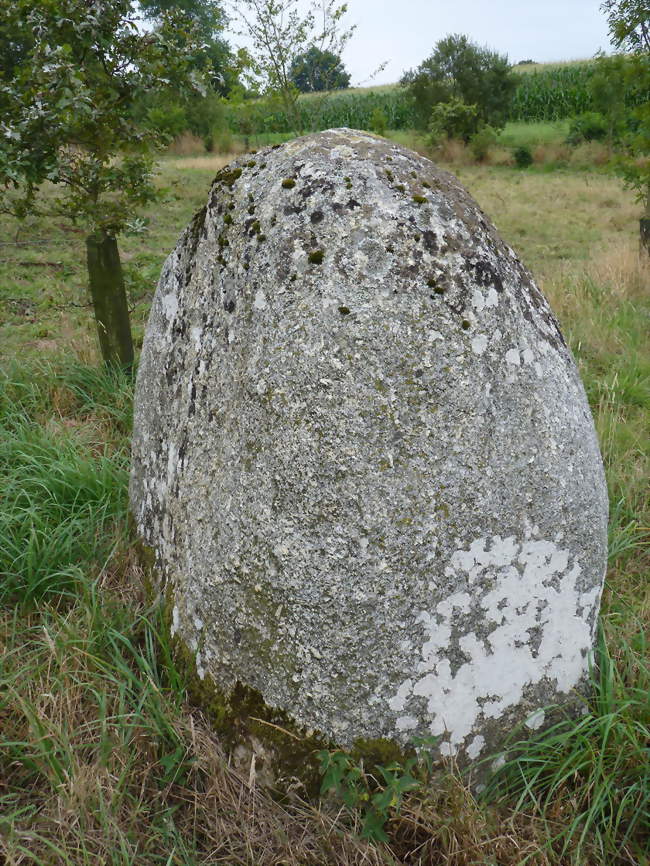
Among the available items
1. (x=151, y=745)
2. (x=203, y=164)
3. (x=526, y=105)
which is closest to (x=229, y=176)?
(x=151, y=745)

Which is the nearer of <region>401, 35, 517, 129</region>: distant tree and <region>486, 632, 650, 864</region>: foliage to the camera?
<region>486, 632, 650, 864</region>: foliage

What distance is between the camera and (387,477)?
1.56m

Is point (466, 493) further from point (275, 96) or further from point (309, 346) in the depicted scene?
point (275, 96)

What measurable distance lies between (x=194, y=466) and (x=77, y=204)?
113 inches

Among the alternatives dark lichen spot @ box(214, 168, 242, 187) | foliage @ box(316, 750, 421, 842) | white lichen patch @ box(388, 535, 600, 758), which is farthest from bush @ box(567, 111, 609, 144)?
foliage @ box(316, 750, 421, 842)

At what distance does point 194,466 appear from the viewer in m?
1.86

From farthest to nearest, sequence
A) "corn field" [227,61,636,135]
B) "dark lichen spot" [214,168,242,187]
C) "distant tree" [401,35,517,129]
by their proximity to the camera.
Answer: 1. "corn field" [227,61,636,135]
2. "distant tree" [401,35,517,129]
3. "dark lichen spot" [214,168,242,187]

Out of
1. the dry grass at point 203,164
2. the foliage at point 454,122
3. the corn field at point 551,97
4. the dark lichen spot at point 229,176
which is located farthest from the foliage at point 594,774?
the corn field at point 551,97

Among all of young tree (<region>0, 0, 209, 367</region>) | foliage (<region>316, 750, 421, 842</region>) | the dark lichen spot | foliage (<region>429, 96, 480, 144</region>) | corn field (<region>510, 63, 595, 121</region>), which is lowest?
foliage (<region>316, 750, 421, 842</region>)

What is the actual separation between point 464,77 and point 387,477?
91.1ft

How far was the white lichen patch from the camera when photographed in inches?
62.8

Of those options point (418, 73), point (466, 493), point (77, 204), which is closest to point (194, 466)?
point (466, 493)

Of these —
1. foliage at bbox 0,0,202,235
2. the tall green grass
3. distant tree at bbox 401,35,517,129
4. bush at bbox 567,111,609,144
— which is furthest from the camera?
distant tree at bbox 401,35,517,129

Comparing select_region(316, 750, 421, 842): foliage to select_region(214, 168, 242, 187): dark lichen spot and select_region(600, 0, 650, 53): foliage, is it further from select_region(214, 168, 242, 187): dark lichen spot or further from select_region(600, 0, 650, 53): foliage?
select_region(600, 0, 650, 53): foliage
